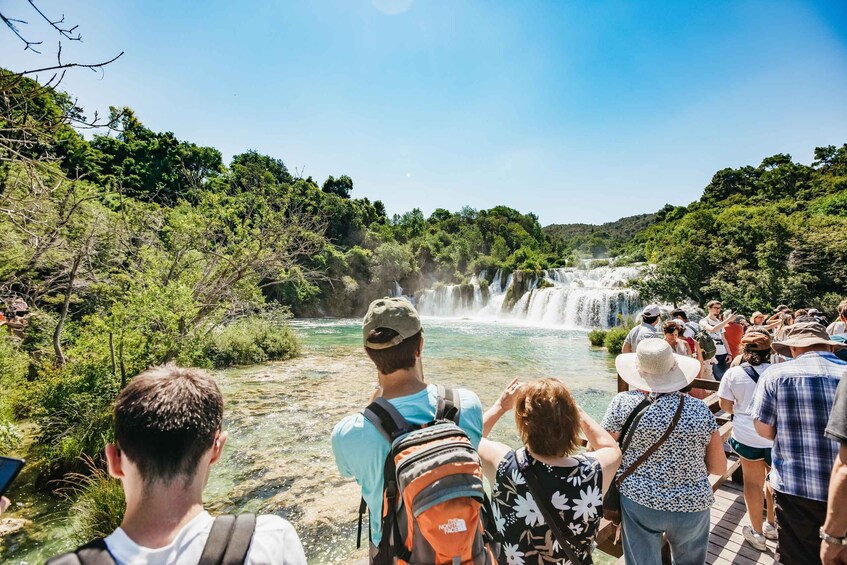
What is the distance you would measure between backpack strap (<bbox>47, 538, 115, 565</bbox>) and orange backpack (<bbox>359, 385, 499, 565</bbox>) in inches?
29.8

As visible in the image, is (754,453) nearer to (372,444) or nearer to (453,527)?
(453,527)

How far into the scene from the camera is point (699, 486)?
2.11 metres

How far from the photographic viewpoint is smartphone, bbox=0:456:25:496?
40.9 inches

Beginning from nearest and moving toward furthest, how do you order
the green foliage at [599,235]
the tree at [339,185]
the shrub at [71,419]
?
1. the shrub at [71,419]
2. the tree at [339,185]
3. the green foliage at [599,235]

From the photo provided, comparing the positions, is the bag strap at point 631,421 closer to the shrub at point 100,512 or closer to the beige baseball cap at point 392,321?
→ the beige baseball cap at point 392,321

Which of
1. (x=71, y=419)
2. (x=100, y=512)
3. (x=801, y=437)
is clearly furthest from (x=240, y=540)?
(x=71, y=419)

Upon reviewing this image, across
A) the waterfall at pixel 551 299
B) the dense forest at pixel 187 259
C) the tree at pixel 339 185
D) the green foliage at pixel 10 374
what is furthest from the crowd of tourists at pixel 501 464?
the tree at pixel 339 185

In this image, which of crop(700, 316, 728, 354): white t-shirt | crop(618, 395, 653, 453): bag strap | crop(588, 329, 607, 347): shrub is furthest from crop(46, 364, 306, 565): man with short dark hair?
crop(588, 329, 607, 347): shrub

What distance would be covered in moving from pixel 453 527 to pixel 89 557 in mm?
934

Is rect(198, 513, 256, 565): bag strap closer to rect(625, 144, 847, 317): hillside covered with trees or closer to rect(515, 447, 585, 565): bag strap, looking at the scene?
rect(515, 447, 585, 565): bag strap

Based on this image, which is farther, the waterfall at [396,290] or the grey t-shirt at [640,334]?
the waterfall at [396,290]

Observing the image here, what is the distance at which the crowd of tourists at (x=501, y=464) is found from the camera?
1.00 metres

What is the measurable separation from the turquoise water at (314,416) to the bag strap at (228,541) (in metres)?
3.65

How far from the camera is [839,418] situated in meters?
1.76
